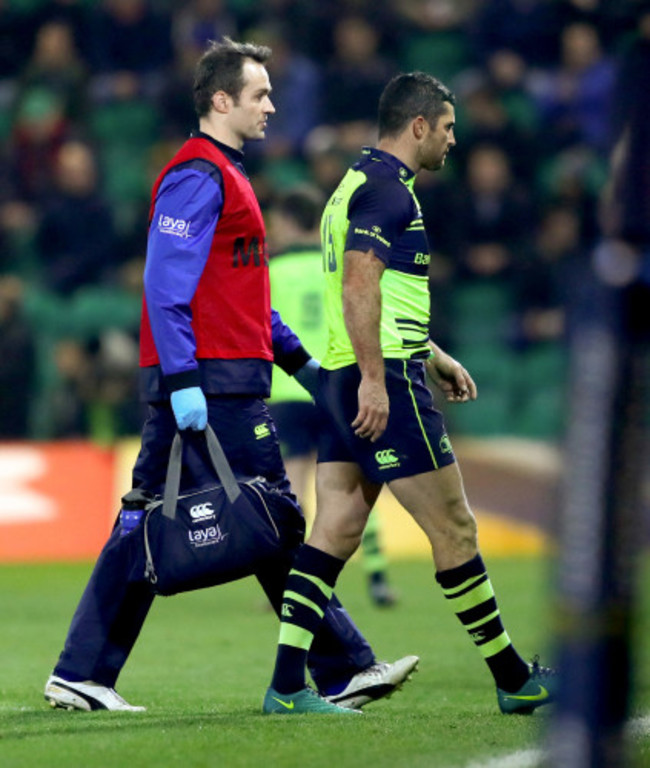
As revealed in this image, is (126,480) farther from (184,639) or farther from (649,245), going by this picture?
(649,245)

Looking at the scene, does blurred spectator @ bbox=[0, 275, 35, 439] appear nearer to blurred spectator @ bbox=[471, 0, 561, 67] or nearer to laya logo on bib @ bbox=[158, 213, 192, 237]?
blurred spectator @ bbox=[471, 0, 561, 67]

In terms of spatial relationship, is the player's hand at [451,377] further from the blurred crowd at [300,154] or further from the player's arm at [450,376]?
the blurred crowd at [300,154]

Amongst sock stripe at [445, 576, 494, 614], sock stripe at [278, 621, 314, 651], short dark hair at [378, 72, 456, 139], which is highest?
short dark hair at [378, 72, 456, 139]

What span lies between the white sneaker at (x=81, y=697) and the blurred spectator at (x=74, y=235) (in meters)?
8.84

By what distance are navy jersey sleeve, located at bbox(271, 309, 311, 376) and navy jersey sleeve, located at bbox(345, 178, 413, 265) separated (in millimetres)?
697

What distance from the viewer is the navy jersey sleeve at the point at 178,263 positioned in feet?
18.0

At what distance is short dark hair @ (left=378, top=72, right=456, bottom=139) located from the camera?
5.79 m

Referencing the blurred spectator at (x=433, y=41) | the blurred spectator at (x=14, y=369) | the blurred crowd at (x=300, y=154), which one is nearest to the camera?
the blurred spectator at (x=14, y=369)

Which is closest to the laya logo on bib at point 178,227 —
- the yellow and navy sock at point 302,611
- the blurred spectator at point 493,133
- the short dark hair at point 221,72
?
the short dark hair at point 221,72

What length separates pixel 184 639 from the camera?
8.44 meters

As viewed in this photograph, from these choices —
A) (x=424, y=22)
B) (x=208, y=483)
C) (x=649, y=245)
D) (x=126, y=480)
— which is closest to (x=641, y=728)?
(x=208, y=483)

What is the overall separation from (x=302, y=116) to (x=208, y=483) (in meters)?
10.8

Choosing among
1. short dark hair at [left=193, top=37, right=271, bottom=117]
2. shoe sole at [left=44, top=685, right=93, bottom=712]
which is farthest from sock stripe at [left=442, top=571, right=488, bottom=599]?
short dark hair at [left=193, top=37, right=271, bottom=117]

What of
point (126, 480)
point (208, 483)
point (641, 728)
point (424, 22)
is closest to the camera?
point (641, 728)
